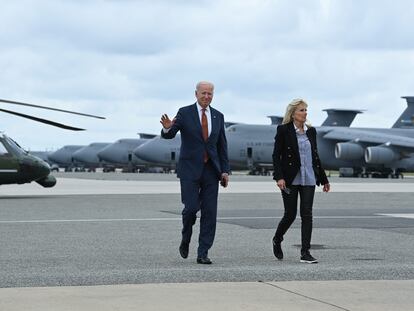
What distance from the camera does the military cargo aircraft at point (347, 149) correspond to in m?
62.0

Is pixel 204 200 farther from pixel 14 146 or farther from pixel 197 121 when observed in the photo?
pixel 14 146

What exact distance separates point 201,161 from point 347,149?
5341 cm

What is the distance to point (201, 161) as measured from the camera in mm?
9883

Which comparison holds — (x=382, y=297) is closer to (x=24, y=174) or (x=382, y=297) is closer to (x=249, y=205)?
(x=249, y=205)

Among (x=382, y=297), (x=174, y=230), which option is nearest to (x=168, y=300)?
(x=382, y=297)

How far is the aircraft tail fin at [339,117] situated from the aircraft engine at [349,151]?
19932 mm

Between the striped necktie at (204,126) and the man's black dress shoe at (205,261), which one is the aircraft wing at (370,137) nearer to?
the striped necktie at (204,126)

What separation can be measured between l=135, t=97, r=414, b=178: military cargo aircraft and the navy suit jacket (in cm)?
5182

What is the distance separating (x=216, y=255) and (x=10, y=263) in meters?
2.37

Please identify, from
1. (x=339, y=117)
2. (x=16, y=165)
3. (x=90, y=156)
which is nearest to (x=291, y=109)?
(x=16, y=165)

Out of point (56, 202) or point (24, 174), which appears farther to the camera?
point (24, 174)

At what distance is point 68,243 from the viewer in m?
12.0

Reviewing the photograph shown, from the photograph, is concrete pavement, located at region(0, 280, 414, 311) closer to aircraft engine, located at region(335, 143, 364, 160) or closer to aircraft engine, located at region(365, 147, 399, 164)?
aircraft engine, located at region(365, 147, 399, 164)

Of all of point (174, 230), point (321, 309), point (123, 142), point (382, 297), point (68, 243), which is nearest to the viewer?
point (321, 309)
